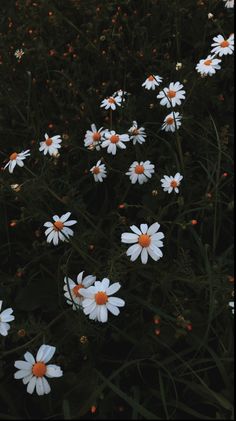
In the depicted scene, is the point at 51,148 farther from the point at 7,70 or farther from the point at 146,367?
the point at 146,367

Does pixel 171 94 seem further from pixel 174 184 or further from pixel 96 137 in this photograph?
pixel 174 184

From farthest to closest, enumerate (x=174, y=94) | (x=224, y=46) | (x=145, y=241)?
1. (x=224, y=46)
2. (x=174, y=94)
3. (x=145, y=241)

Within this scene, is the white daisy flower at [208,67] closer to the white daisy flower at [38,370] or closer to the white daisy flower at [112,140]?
the white daisy flower at [112,140]

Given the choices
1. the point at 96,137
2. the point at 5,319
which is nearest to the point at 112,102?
the point at 96,137

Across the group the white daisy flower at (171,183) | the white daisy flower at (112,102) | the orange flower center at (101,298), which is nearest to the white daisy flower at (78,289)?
the orange flower center at (101,298)

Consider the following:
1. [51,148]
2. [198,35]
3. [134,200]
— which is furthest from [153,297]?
[198,35]

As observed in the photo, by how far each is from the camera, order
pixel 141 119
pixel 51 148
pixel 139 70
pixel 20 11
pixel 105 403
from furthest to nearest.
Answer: pixel 20 11 < pixel 139 70 < pixel 141 119 < pixel 51 148 < pixel 105 403
